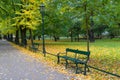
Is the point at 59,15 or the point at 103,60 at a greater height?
the point at 59,15

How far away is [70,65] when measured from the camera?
15133 millimetres

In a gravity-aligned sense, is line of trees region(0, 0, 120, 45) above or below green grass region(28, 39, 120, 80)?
above

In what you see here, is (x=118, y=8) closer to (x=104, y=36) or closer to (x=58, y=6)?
(x=58, y=6)

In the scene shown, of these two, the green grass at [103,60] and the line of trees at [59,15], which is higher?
the line of trees at [59,15]

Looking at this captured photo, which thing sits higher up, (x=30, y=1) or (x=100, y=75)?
(x=30, y=1)

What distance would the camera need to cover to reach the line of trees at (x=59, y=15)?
621 inches

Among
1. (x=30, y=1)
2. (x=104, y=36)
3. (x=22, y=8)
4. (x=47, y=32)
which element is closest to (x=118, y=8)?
(x=30, y=1)

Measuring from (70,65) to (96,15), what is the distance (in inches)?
135

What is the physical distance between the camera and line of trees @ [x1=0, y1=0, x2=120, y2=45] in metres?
15.8

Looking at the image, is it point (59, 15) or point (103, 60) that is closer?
point (103, 60)

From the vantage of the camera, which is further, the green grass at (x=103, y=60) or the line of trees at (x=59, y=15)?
the line of trees at (x=59, y=15)

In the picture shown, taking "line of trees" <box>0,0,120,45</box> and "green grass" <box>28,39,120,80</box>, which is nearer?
"green grass" <box>28,39,120,80</box>

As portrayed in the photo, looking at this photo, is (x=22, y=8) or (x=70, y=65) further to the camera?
(x=22, y=8)

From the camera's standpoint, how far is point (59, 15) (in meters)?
25.0
